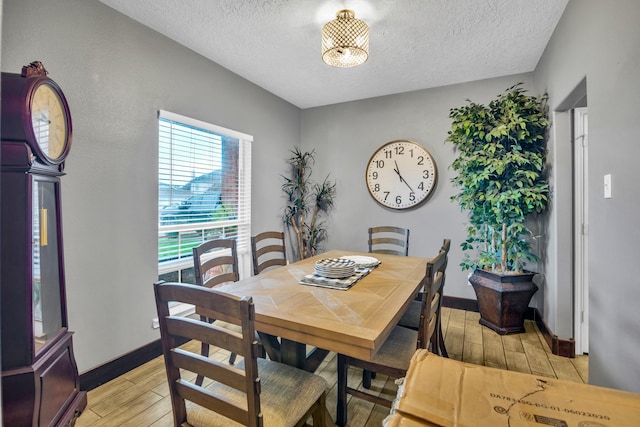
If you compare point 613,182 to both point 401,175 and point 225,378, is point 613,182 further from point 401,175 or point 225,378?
point 401,175

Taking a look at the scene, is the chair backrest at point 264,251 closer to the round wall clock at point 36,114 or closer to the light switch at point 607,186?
the round wall clock at point 36,114

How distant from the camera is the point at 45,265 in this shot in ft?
4.59

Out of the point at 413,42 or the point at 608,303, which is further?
the point at 413,42

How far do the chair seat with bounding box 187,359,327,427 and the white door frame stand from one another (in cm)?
231

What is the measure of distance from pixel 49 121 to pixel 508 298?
348 centimetres

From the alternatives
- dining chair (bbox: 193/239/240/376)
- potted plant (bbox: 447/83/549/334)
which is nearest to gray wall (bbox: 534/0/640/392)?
potted plant (bbox: 447/83/549/334)

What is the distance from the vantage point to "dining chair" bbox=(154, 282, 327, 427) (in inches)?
36.9

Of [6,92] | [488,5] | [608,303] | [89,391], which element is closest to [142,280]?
[89,391]

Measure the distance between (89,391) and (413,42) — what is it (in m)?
3.58

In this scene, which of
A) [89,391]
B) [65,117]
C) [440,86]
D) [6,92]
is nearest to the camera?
[6,92]

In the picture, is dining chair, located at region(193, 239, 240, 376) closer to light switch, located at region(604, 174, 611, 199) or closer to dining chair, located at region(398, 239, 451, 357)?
dining chair, located at region(398, 239, 451, 357)

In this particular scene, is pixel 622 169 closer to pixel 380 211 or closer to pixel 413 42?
pixel 413 42

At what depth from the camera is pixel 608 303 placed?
1408 millimetres

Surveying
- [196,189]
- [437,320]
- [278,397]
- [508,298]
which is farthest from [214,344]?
[508,298]
